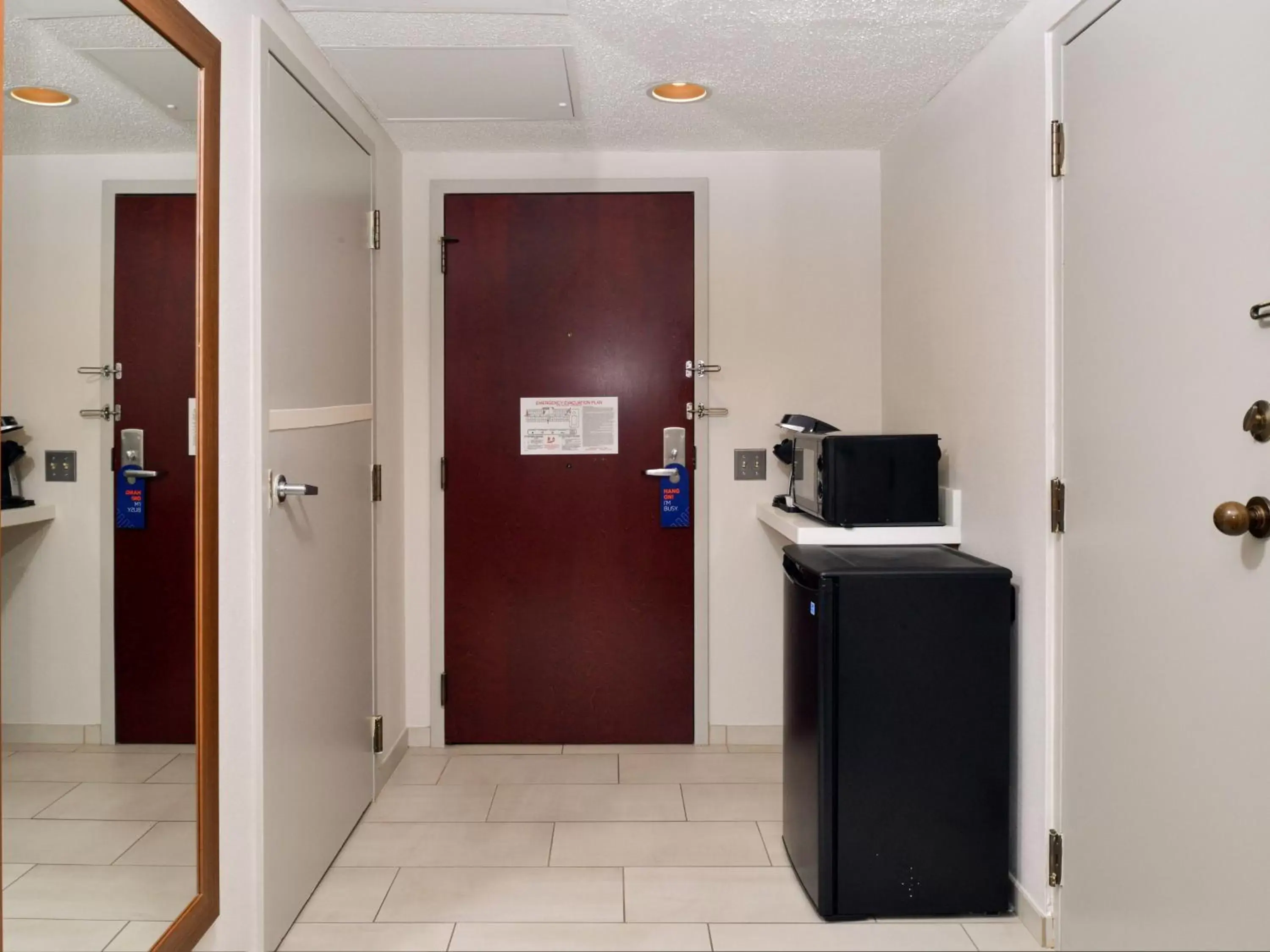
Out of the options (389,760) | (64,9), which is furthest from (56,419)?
(389,760)

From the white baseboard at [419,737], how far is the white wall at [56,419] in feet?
7.21

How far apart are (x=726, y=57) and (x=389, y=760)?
2.48m

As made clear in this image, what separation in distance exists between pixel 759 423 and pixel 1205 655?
7.08ft

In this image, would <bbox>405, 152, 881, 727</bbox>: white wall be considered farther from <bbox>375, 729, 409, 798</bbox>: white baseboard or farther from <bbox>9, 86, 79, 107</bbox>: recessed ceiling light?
<bbox>9, 86, 79, 107</bbox>: recessed ceiling light

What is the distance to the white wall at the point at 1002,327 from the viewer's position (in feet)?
7.30

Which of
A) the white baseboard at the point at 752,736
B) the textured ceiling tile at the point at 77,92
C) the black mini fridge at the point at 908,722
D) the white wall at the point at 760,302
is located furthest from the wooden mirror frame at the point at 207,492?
the white baseboard at the point at 752,736

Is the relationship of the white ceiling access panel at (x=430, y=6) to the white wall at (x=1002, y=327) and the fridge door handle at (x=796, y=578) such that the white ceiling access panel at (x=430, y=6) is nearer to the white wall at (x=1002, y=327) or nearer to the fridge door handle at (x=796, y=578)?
the white wall at (x=1002, y=327)

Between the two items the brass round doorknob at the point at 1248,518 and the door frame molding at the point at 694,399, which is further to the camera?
the door frame molding at the point at 694,399

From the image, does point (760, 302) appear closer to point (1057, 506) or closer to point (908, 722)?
point (1057, 506)

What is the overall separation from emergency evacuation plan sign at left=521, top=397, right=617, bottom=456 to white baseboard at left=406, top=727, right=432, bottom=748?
1150 mm

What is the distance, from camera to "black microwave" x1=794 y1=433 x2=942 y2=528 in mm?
2793

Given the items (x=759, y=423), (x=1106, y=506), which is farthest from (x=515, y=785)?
(x=1106, y=506)

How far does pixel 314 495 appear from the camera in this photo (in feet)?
7.90

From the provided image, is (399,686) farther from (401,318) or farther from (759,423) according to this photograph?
(759,423)
